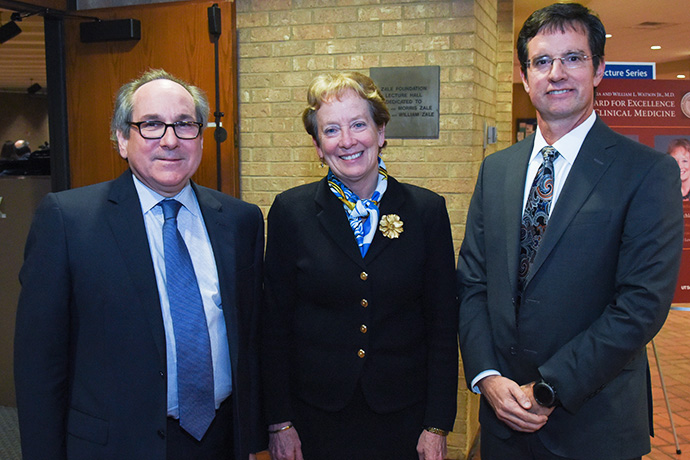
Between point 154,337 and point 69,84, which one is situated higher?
point 69,84

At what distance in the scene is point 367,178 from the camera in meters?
2.03

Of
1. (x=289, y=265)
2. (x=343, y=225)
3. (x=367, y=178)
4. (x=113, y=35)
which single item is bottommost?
(x=289, y=265)

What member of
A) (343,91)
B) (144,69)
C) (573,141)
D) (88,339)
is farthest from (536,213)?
(144,69)

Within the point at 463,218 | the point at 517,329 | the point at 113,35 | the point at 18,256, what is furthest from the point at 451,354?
the point at 18,256

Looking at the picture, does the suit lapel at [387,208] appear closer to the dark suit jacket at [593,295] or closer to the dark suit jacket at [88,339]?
the dark suit jacket at [593,295]

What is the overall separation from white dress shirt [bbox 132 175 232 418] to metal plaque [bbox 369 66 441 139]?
1996mm

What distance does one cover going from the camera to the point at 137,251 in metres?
1.67

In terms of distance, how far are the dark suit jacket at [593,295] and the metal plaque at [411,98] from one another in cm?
169

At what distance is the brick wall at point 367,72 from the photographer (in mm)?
3533

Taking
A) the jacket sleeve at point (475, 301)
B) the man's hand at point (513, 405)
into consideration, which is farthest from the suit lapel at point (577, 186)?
the man's hand at point (513, 405)

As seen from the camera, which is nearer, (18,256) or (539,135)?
(539,135)

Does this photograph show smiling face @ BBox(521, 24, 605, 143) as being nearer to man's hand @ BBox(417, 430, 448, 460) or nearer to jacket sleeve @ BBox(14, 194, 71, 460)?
man's hand @ BBox(417, 430, 448, 460)

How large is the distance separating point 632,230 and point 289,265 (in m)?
1.07

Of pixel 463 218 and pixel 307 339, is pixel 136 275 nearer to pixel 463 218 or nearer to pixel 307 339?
pixel 307 339
